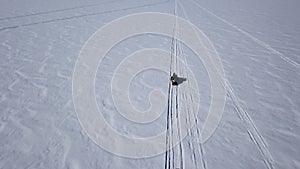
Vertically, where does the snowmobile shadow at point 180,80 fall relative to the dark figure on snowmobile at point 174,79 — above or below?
below

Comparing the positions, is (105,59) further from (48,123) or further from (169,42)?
(48,123)

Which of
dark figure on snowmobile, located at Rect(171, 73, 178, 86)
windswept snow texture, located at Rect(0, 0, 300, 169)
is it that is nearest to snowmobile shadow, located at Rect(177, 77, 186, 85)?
dark figure on snowmobile, located at Rect(171, 73, 178, 86)

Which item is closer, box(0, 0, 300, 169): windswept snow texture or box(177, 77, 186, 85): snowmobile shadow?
box(0, 0, 300, 169): windswept snow texture

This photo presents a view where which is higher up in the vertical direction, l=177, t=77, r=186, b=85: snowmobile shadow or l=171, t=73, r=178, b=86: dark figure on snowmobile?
l=171, t=73, r=178, b=86: dark figure on snowmobile

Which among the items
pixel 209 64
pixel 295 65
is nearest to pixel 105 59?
pixel 209 64

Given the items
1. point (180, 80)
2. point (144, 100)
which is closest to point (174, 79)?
point (180, 80)

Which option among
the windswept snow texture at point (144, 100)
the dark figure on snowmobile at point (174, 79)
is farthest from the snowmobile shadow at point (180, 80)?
the windswept snow texture at point (144, 100)

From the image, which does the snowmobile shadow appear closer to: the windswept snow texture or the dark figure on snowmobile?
the dark figure on snowmobile

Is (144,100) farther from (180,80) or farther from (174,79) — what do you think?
(180,80)

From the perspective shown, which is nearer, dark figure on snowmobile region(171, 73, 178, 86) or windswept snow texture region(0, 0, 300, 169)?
windswept snow texture region(0, 0, 300, 169)

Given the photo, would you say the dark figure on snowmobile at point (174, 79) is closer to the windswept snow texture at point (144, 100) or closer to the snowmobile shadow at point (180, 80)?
the snowmobile shadow at point (180, 80)
